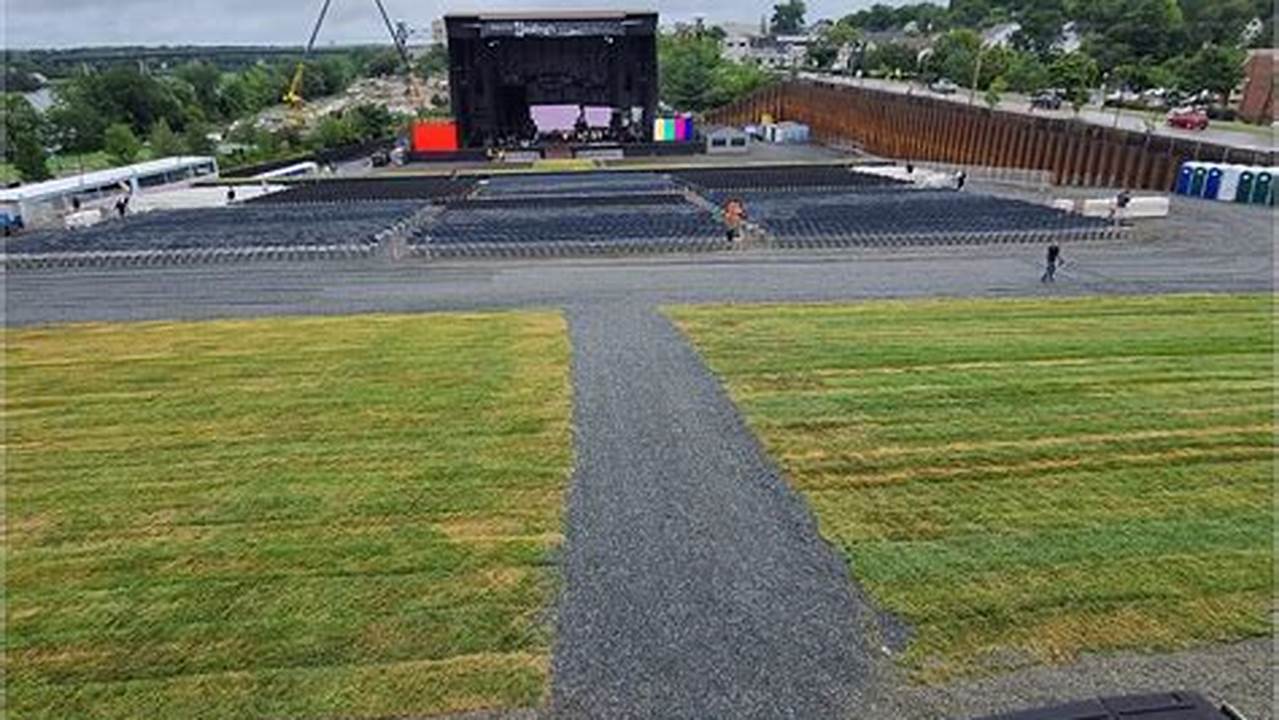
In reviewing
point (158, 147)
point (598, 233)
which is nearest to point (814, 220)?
point (598, 233)

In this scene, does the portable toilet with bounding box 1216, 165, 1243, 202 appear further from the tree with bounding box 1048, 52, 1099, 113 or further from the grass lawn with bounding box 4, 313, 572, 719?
the grass lawn with bounding box 4, 313, 572, 719

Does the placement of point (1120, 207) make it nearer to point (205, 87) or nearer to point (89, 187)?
point (89, 187)

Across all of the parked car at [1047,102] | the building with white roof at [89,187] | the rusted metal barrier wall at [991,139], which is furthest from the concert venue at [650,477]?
the parked car at [1047,102]

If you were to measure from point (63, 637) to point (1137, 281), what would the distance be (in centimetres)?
2927

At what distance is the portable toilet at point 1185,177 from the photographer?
143 ft

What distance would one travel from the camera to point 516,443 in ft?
49.2

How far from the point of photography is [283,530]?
1191cm

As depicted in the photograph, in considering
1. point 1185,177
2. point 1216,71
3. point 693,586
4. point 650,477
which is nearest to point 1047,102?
point 1216,71

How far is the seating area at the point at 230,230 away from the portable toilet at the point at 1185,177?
4091 centimetres

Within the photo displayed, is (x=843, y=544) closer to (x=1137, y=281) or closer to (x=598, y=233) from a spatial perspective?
(x=1137, y=281)

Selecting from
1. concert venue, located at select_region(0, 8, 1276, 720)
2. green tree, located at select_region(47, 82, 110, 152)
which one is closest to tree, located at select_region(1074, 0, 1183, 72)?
concert venue, located at select_region(0, 8, 1276, 720)

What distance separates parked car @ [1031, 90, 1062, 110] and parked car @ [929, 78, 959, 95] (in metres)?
14.2

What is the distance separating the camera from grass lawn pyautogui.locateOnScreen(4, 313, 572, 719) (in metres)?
8.80

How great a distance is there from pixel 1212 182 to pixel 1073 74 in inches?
1638
